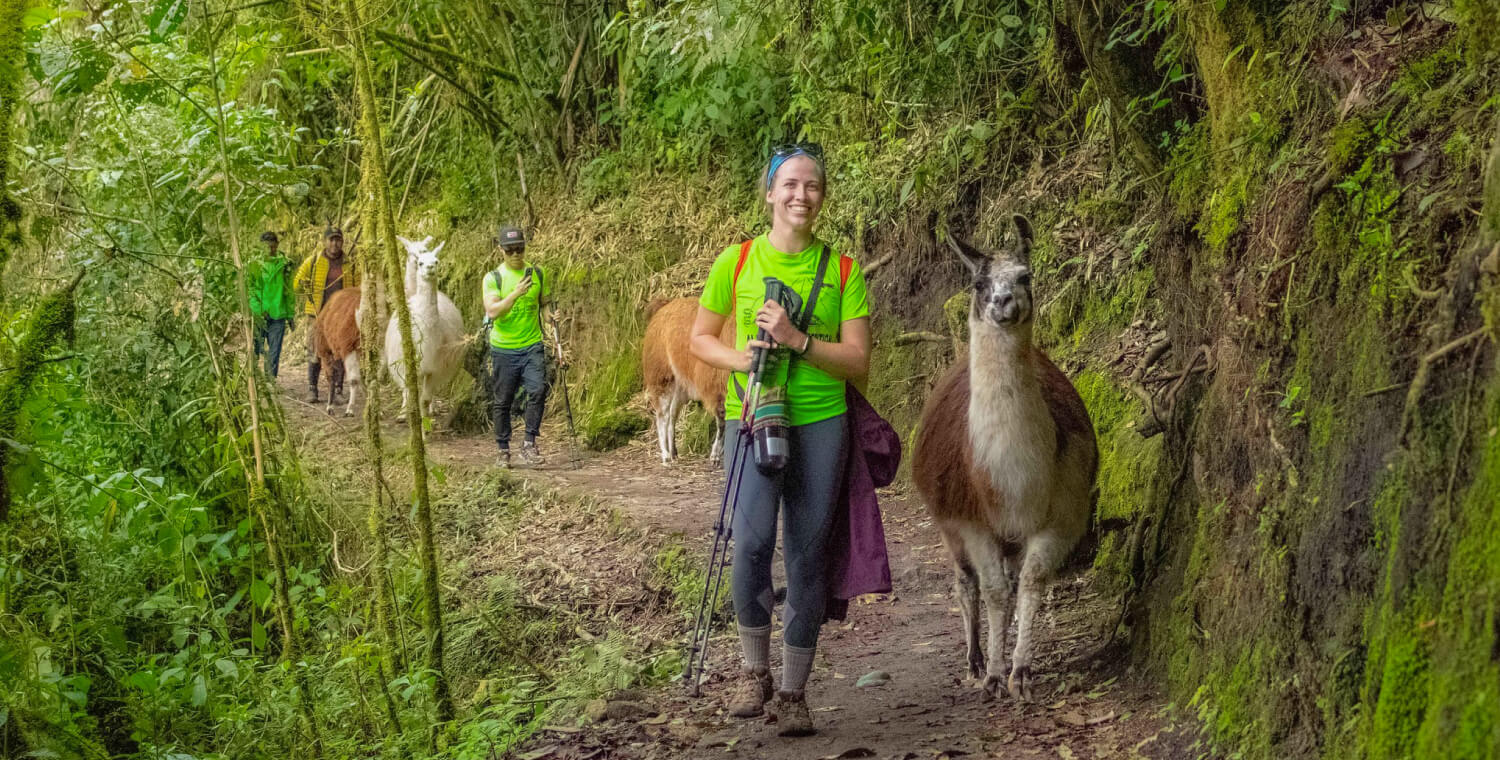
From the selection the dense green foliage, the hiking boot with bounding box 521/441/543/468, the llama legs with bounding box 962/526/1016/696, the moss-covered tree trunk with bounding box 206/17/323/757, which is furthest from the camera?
the hiking boot with bounding box 521/441/543/468

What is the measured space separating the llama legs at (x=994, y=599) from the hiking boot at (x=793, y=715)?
2.53 feet

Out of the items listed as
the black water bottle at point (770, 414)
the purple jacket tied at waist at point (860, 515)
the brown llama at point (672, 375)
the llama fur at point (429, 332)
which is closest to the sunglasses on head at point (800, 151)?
the black water bottle at point (770, 414)

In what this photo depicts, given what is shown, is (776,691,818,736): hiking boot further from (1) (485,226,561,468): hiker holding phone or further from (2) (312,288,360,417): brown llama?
(2) (312,288,360,417): brown llama

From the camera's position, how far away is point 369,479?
934cm

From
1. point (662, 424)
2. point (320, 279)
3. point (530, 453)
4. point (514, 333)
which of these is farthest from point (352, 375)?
point (662, 424)

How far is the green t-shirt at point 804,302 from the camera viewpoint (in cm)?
421

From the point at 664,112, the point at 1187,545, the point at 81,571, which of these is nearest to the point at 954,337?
the point at 1187,545

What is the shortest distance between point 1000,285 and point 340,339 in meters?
10.2

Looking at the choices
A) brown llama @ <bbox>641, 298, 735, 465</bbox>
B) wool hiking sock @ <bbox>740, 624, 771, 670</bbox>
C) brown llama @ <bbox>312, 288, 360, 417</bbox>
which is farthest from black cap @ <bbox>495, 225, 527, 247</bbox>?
wool hiking sock @ <bbox>740, 624, 771, 670</bbox>

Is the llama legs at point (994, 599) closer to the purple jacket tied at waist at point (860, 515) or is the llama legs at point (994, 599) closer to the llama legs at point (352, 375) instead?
the purple jacket tied at waist at point (860, 515)

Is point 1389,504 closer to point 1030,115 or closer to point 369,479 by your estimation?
point 1030,115

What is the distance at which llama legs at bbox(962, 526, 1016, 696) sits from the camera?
478 centimetres

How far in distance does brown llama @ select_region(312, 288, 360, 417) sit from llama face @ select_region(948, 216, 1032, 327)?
9451 mm

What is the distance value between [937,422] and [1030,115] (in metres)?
3.78
